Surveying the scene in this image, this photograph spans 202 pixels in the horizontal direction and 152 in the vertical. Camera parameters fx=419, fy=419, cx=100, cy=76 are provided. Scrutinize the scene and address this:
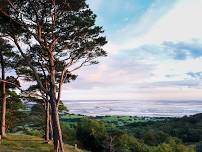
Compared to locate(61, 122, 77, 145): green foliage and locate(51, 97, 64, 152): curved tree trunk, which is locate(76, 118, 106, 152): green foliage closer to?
locate(61, 122, 77, 145): green foliage

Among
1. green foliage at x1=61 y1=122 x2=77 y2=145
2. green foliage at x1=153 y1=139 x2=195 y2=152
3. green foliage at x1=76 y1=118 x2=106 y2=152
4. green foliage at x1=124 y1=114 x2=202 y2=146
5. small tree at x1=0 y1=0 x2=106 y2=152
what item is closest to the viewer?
small tree at x1=0 y1=0 x2=106 y2=152

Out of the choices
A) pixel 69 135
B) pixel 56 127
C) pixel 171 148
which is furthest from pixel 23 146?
pixel 171 148

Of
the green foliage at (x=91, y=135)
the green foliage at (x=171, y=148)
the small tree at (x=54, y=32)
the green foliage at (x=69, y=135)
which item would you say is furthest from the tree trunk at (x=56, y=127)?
the green foliage at (x=171, y=148)

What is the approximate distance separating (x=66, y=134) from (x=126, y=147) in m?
13.3

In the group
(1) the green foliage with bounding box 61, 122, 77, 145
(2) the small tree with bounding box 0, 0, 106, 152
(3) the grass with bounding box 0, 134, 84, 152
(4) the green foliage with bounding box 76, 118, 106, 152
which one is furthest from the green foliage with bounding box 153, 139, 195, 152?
(2) the small tree with bounding box 0, 0, 106, 152

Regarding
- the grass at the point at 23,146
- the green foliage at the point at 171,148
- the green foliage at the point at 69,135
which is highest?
the grass at the point at 23,146

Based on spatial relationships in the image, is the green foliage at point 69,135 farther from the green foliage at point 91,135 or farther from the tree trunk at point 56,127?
the tree trunk at point 56,127

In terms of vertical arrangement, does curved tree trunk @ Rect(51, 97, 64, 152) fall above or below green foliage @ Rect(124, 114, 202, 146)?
above

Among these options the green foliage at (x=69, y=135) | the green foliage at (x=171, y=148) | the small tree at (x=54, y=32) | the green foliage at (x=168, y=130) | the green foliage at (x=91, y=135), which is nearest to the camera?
the small tree at (x=54, y=32)

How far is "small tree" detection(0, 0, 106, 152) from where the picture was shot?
29.3 m

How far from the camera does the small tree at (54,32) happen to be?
29.3 meters

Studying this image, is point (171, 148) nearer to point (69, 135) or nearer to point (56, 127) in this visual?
point (69, 135)

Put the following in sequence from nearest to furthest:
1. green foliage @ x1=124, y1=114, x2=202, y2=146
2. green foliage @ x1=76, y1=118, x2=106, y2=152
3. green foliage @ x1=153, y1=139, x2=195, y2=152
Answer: green foliage @ x1=76, y1=118, x2=106, y2=152
green foliage @ x1=153, y1=139, x2=195, y2=152
green foliage @ x1=124, y1=114, x2=202, y2=146

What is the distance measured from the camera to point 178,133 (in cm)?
Answer: 14675
